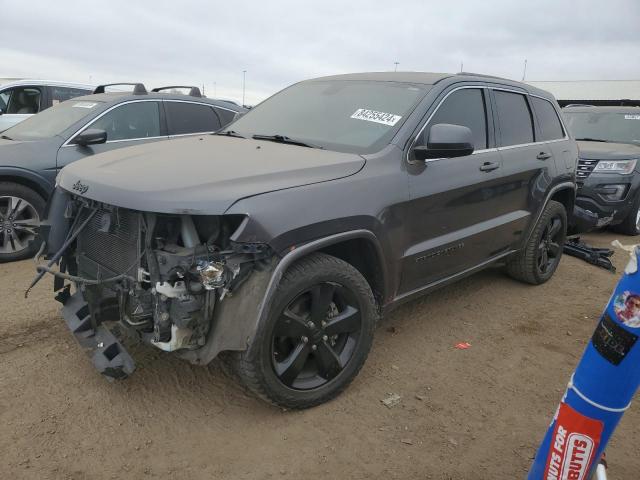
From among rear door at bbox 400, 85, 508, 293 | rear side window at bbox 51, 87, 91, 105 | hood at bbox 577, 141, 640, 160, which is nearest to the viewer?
rear door at bbox 400, 85, 508, 293

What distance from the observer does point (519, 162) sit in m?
4.12

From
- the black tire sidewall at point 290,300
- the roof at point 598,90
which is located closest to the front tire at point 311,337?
the black tire sidewall at point 290,300

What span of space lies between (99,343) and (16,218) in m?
2.96

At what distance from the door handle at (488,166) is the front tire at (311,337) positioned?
1.42 meters

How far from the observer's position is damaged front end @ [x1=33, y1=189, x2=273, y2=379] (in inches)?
91.5

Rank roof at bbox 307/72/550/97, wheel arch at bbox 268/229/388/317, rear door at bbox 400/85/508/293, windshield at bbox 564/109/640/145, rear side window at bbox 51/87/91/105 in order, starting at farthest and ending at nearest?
rear side window at bbox 51/87/91/105 < windshield at bbox 564/109/640/145 < roof at bbox 307/72/550/97 < rear door at bbox 400/85/508/293 < wheel arch at bbox 268/229/388/317

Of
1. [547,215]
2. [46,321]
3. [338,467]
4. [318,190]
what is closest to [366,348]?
[338,467]

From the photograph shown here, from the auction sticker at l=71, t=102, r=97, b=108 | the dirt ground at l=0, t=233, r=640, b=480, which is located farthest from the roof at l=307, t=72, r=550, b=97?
the auction sticker at l=71, t=102, r=97, b=108

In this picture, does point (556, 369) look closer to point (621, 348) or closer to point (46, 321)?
point (621, 348)

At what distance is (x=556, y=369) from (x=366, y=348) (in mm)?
1405

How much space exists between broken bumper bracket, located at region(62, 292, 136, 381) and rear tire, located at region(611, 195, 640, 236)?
7117 millimetres

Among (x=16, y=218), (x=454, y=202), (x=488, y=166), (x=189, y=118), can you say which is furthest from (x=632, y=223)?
(x=16, y=218)

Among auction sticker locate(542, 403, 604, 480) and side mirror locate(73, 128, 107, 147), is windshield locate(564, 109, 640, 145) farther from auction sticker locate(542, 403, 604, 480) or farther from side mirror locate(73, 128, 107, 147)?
auction sticker locate(542, 403, 604, 480)

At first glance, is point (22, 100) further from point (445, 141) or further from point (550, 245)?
point (550, 245)
